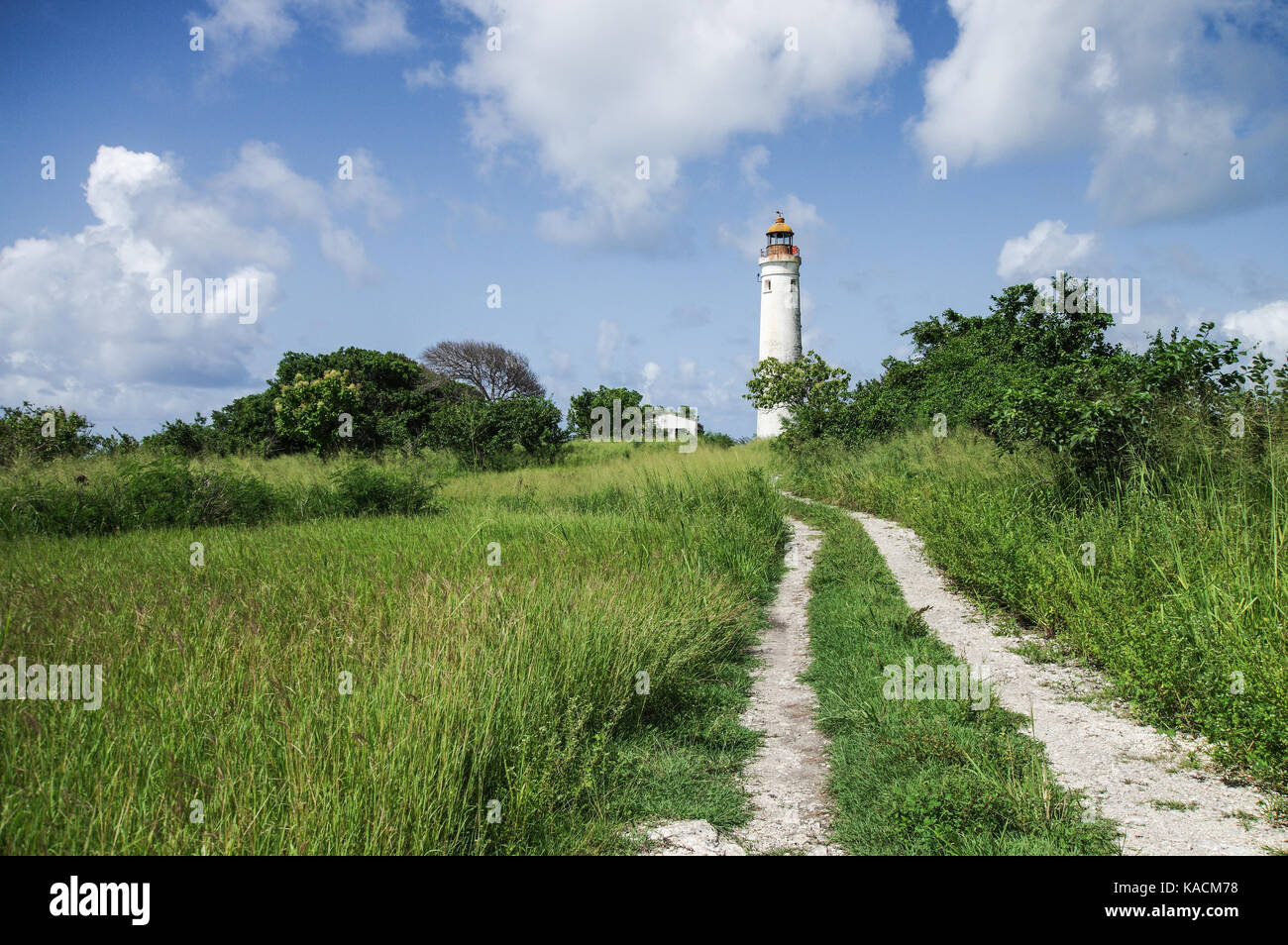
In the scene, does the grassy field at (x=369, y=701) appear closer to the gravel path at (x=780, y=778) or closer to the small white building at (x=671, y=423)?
the gravel path at (x=780, y=778)

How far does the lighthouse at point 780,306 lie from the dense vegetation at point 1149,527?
31546 millimetres

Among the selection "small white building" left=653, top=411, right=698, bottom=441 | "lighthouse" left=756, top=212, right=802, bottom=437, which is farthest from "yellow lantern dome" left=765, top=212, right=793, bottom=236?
"small white building" left=653, top=411, right=698, bottom=441

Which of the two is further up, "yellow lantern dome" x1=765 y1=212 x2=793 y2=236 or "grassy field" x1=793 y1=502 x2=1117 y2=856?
"yellow lantern dome" x1=765 y1=212 x2=793 y2=236

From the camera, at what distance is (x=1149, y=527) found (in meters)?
5.93

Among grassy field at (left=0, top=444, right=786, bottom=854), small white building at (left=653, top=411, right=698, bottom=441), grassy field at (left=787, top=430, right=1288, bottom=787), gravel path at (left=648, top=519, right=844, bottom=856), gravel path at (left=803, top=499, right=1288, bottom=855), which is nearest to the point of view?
grassy field at (left=0, top=444, right=786, bottom=854)

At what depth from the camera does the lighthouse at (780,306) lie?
143 feet

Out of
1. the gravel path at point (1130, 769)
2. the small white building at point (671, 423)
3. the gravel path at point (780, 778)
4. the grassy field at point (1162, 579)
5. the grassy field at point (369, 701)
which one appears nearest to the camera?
the grassy field at point (369, 701)

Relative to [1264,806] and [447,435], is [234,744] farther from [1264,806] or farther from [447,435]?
[447,435]

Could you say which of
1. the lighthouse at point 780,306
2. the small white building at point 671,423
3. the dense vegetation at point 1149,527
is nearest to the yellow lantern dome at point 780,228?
the lighthouse at point 780,306

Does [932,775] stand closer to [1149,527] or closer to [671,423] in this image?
[1149,527]

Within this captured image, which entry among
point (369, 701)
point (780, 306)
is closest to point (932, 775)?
point (369, 701)

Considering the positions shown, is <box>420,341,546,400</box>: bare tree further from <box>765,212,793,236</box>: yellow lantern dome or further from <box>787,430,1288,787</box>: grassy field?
<box>787,430,1288,787</box>: grassy field

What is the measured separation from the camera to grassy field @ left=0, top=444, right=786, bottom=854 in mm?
2537

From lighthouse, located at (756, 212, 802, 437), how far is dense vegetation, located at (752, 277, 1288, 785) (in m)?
31.5
